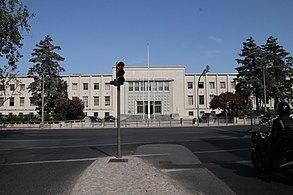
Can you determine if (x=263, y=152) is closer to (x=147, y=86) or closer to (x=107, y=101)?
(x=147, y=86)

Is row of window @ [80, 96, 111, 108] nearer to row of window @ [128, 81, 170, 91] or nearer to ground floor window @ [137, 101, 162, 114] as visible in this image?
row of window @ [128, 81, 170, 91]

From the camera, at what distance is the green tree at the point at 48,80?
171 ft

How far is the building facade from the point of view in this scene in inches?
2781

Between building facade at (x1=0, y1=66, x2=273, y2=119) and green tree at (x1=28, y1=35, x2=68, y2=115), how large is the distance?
1624 cm

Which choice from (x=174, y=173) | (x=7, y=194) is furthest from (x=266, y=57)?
(x=7, y=194)

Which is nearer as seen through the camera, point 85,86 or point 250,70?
point 250,70

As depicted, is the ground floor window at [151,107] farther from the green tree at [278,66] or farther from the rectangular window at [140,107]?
the green tree at [278,66]

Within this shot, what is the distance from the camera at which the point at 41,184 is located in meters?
7.08

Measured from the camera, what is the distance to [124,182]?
22.0 ft

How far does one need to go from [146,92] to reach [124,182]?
64.2 metres

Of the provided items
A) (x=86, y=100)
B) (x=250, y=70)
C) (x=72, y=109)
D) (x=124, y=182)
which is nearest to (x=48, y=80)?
(x=72, y=109)

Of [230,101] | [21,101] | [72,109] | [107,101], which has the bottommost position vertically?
[72,109]

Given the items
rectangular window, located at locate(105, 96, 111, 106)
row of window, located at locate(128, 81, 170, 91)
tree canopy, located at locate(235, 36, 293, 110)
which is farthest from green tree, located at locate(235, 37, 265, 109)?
rectangular window, located at locate(105, 96, 111, 106)

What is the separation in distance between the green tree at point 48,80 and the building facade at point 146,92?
16241 mm
